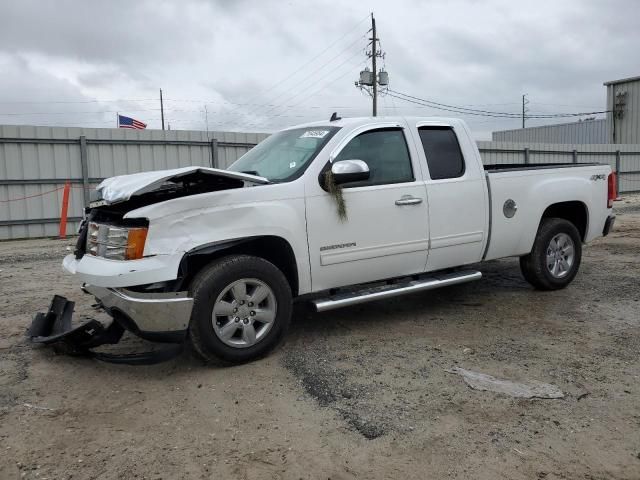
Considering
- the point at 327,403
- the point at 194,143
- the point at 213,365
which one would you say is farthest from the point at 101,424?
the point at 194,143

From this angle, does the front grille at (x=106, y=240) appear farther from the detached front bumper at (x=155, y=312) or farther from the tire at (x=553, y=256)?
the tire at (x=553, y=256)

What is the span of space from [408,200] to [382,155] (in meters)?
0.46

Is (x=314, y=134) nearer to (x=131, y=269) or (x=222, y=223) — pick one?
(x=222, y=223)

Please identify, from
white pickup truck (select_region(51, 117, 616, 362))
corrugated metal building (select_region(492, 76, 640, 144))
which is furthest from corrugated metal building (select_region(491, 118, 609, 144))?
white pickup truck (select_region(51, 117, 616, 362))

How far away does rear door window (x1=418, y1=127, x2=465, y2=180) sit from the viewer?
5152 millimetres

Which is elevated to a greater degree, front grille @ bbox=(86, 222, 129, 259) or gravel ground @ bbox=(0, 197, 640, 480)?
front grille @ bbox=(86, 222, 129, 259)

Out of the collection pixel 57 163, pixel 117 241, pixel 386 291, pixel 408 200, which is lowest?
pixel 386 291

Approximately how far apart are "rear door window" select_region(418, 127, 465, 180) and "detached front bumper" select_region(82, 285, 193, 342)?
8.43ft

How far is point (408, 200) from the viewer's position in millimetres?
4844

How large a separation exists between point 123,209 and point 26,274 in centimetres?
475

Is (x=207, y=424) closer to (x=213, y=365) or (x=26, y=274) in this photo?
(x=213, y=365)

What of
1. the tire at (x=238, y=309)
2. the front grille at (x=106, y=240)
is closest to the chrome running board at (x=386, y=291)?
the tire at (x=238, y=309)

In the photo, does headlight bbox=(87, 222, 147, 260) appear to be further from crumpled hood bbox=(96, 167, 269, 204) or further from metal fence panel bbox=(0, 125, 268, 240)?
metal fence panel bbox=(0, 125, 268, 240)

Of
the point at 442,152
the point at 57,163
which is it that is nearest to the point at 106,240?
the point at 442,152
